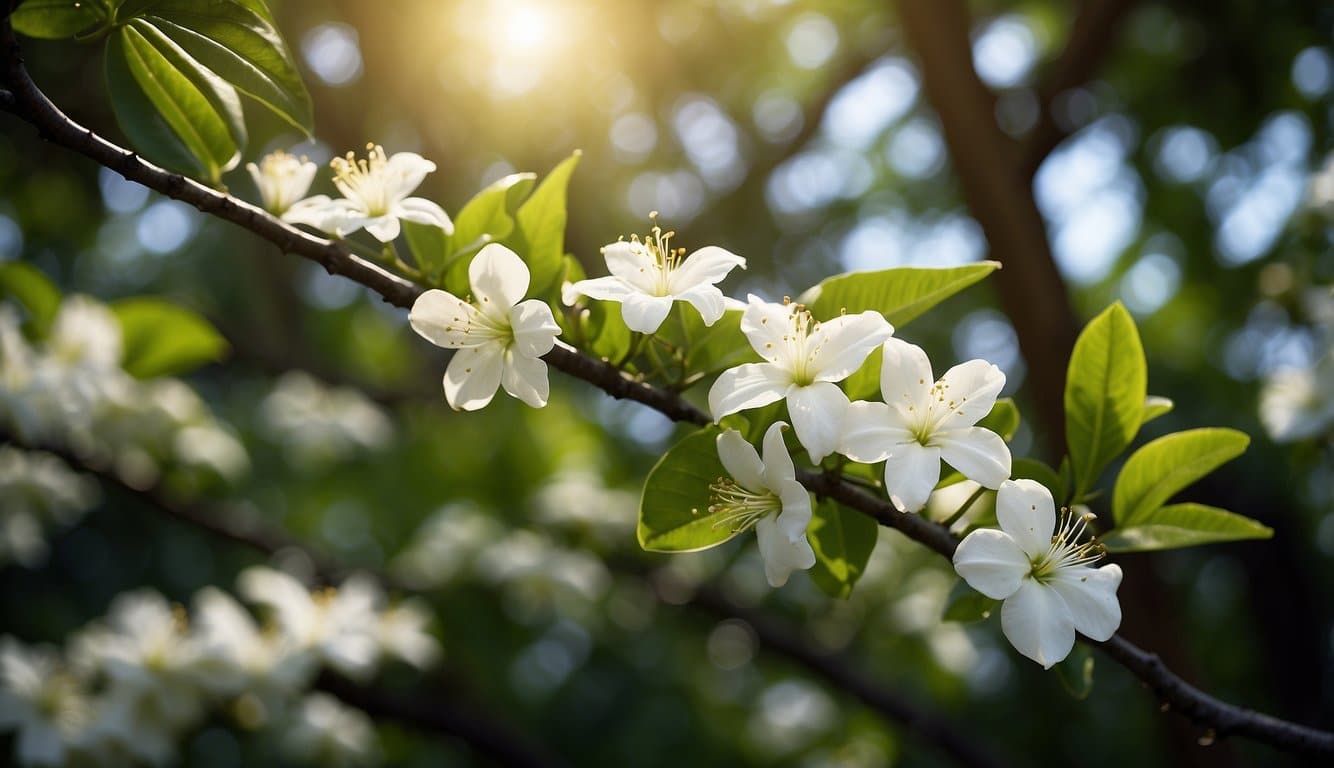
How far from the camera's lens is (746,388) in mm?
1048

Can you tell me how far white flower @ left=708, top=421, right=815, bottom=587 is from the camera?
1.02 m

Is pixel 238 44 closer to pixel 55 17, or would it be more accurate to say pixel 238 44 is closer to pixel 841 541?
pixel 55 17

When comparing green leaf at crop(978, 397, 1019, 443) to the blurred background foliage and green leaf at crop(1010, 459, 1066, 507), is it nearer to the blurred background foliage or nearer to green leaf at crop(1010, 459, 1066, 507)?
green leaf at crop(1010, 459, 1066, 507)

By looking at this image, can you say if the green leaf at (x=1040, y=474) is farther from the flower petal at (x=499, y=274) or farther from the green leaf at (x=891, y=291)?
the flower petal at (x=499, y=274)

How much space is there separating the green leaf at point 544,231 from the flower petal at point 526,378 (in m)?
0.11

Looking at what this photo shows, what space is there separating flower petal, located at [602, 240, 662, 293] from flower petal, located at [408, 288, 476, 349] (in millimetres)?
164

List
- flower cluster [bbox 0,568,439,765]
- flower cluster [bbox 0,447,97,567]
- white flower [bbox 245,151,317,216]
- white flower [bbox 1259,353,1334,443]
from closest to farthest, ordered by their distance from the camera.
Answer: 1. white flower [bbox 245,151,317,216]
2. white flower [bbox 1259,353,1334,443]
3. flower cluster [bbox 0,568,439,765]
4. flower cluster [bbox 0,447,97,567]

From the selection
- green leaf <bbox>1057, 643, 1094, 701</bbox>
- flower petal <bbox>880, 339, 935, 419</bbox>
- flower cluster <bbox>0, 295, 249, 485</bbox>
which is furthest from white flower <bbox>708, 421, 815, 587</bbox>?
flower cluster <bbox>0, 295, 249, 485</bbox>

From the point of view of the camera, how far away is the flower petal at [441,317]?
1.08 metres

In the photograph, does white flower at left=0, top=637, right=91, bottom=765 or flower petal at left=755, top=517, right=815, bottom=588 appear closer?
flower petal at left=755, top=517, right=815, bottom=588

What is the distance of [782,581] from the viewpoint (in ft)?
3.38

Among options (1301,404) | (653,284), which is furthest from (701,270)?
(1301,404)

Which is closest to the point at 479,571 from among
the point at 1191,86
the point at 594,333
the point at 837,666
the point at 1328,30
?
the point at 837,666

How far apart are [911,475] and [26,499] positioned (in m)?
2.66
